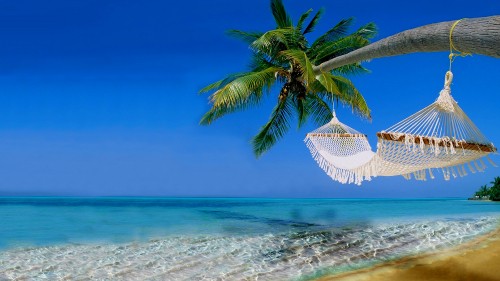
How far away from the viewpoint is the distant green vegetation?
18.3 m

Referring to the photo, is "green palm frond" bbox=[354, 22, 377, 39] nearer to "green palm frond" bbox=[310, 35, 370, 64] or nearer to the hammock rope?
"green palm frond" bbox=[310, 35, 370, 64]

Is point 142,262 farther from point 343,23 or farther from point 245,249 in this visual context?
point 343,23

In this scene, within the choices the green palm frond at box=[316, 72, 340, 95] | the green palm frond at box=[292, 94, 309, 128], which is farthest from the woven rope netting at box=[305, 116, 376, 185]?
the green palm frond at box=[292, 94, 309, 128]

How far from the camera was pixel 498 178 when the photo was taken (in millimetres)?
18031

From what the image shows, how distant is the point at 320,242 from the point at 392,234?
→ 3.62 ft

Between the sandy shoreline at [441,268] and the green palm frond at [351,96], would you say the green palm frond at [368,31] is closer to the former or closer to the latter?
the green palm frond at [351,96]

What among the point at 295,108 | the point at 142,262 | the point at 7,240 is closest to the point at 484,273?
the point at 142,262

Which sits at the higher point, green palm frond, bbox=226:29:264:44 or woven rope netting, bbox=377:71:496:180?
green palm frond, bbox=226:29:264:44

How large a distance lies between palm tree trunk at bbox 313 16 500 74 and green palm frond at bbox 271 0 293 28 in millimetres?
5439

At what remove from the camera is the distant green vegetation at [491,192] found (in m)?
18.3

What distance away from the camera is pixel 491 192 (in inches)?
747

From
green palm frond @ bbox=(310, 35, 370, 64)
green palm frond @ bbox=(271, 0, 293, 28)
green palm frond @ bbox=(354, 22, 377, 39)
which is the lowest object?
green palm frond @ bbox=(310, 35, 370, 64)

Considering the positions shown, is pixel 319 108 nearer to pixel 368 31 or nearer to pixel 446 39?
pixel 368 31

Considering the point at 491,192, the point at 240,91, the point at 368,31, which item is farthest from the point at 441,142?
the point at 491,192
